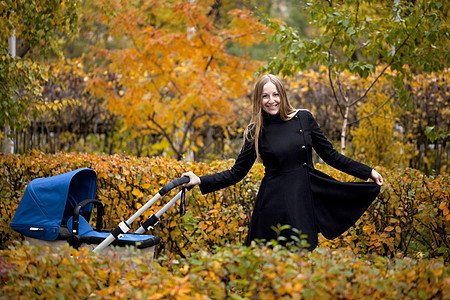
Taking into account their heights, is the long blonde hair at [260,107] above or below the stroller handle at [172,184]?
above

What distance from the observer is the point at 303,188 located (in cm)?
320

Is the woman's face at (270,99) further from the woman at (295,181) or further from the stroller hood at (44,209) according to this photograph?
the stroller hood at (44,209)

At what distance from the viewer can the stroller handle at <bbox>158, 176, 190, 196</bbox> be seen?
2965 millimetres

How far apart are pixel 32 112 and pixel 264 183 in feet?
12.4

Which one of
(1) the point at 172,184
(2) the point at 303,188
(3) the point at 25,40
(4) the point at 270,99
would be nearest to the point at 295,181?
(2) the point at 303,188

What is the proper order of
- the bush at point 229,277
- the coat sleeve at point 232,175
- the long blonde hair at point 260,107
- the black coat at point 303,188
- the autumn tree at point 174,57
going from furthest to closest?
the autumn tree at point 174,57 < the coat sleeve at point 232,175 < the long blonde hair at point 260,107 < the black coat at point 303,188 < the bush at point 229,277

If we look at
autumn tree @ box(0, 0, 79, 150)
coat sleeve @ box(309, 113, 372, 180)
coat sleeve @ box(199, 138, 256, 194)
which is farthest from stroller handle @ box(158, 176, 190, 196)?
autumn tree @ box(0, 0, 79, 150)

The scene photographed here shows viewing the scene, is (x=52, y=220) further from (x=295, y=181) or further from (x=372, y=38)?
(x=372, y=38)

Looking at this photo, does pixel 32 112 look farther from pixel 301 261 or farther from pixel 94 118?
pixel 94 118

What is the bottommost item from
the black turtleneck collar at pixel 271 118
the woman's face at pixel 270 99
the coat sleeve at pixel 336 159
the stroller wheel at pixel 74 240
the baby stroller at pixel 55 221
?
the stroller wheel at pixel 74 240

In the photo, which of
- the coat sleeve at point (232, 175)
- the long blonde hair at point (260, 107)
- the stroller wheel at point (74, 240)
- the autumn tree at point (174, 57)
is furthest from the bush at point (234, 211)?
the autumn tree at point (174, 57)

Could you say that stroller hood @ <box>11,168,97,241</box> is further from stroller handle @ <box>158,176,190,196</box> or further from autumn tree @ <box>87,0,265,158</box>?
autumn tree @ <box>87,0,265,158</box>

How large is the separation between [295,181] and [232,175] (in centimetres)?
51

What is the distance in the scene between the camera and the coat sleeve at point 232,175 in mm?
3373
